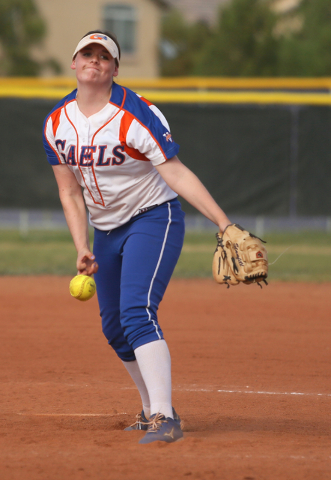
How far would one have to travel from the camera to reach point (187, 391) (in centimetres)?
416

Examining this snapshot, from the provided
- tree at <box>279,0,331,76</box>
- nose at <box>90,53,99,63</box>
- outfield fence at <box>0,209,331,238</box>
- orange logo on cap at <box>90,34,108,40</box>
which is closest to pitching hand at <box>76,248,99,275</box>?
nose at <box>90,53,99,63</box>

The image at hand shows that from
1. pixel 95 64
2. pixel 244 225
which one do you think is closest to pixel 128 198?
pixel 95 64

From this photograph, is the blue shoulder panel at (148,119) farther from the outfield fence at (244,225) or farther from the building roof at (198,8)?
the building roof at (198,8)

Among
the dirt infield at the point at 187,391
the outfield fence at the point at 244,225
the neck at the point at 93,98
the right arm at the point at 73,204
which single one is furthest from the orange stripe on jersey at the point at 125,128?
the outfield fence at the point at 244,225

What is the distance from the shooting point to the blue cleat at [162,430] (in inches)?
115

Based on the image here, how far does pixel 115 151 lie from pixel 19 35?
20938 millimetres

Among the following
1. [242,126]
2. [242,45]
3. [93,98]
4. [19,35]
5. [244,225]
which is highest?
[19,35]

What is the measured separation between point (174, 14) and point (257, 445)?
3256cm

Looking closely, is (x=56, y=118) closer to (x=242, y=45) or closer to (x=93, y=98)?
(x=93, y=98)

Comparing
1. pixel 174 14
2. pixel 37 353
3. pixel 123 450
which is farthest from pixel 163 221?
pixel 174 14

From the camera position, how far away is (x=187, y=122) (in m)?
11.4

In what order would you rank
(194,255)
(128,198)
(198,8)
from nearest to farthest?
(128,198)
(194,255)
(198,8)

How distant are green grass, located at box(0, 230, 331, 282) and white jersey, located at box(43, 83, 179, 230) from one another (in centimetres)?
566

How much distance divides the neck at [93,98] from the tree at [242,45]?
16989mm
